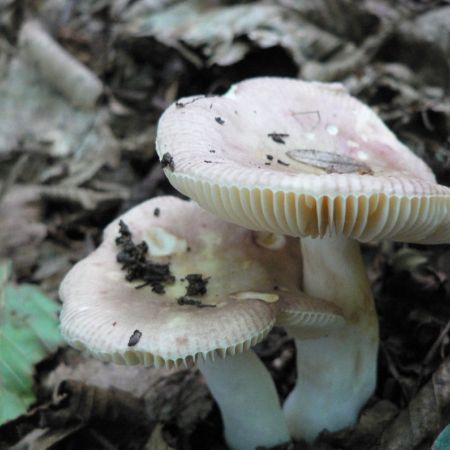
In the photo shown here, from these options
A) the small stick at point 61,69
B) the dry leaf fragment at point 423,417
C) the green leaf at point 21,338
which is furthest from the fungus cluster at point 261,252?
the small stick at point 61,69

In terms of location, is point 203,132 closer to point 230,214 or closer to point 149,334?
point 230,214

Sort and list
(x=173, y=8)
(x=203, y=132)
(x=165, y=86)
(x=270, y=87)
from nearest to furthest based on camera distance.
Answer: (x=203, y=132), (x=270, y=87), (x=165, y=86), (x=173, y=8)

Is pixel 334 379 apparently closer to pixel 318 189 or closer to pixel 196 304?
pixel 196 304

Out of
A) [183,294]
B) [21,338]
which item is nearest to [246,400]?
[183,294]

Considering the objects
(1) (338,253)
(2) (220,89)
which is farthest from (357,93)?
(1) (338,253)

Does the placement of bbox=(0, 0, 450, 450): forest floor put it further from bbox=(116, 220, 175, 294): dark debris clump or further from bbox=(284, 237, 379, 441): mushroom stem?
bbox=(116, 220, 175, 294): dark debris clump
